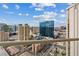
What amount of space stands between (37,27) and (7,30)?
0.45 metres

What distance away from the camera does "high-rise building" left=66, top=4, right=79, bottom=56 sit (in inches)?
97.7

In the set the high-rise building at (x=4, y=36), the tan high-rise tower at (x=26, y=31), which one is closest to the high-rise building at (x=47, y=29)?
the tan high-rise tower at (x=26, y=31)

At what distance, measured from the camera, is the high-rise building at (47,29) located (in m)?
2.52

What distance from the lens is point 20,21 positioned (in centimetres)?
251

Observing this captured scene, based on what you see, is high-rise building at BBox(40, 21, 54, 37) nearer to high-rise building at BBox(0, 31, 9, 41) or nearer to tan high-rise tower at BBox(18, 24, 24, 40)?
tan high-rise tower at BBox(18, 24, 24, 40)

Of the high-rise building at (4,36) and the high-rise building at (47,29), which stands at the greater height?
the high-rise building at (47,29)

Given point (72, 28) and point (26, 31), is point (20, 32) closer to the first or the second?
point (26, 31)

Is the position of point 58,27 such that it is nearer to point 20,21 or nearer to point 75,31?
point 75,31

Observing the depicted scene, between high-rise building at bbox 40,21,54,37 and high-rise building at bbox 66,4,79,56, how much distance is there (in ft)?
0.79

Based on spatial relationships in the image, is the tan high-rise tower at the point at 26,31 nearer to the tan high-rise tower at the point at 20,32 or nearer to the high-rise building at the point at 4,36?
the tan high-rise tower at the point at 20,32

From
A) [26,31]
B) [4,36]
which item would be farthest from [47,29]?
[4,36]

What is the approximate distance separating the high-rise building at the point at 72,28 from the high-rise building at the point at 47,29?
239 mm

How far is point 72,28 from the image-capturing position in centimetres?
248

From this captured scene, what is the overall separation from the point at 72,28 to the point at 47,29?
1.22 ft
